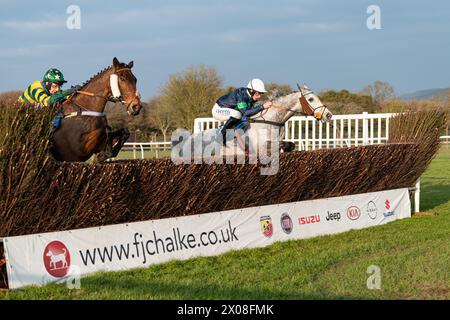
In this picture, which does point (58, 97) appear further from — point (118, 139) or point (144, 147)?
point (144, 147)

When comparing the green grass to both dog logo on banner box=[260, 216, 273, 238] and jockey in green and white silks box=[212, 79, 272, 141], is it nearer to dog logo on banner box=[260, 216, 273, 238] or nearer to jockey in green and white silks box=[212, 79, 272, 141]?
dog logo on banner box=[260, 216, 273, 238]

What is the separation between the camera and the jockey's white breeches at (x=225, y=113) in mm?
9711

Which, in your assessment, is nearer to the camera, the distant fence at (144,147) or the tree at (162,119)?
the distant fence at (144,147)

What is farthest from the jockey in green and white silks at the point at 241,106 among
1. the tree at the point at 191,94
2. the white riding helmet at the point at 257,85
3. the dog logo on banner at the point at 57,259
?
the tree at the point at 191,94

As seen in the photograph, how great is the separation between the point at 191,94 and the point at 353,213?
91.8 ft

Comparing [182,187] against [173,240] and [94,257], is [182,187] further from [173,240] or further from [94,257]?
[94,257]

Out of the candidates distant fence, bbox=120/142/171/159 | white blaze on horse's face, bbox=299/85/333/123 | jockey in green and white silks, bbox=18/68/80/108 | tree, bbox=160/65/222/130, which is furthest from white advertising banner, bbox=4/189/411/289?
tree, bbox=160/65/222/130

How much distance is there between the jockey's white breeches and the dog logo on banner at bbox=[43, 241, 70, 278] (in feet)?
12.8

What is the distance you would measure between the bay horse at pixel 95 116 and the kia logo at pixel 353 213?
143 inches

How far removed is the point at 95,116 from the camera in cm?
891

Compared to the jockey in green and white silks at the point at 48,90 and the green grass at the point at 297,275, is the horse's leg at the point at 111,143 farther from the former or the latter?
the green grass at the point at 297,275

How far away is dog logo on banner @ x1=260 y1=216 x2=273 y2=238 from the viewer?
874 centimetres

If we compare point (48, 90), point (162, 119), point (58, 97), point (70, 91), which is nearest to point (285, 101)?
point (70, 91)

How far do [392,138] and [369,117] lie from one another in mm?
1063
